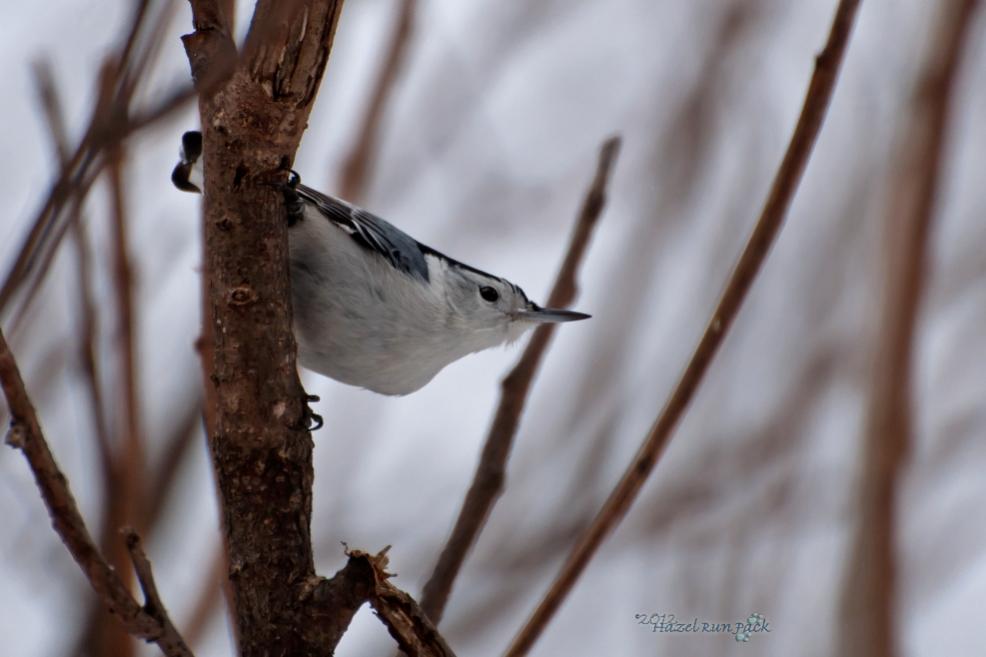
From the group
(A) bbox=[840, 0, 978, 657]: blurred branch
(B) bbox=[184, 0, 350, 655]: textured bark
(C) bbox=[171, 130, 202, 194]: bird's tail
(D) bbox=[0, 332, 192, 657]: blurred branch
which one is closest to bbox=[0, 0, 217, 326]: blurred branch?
(D) bbox=[0, 332, 192, 657]: blurred branch

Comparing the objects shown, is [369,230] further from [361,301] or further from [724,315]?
[724,315]

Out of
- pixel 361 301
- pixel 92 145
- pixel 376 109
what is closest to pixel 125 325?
pixel 361 301

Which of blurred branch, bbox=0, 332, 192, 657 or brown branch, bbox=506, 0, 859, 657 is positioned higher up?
brown branch, bbox=506, 0, 859, 657

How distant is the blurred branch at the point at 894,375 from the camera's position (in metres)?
1.25

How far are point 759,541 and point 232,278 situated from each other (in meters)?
1.50

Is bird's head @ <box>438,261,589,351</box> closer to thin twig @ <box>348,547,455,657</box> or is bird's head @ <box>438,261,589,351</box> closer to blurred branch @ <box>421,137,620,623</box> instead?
blurred branch @ <box>421,137,620,623</box>

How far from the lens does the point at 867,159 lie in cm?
266

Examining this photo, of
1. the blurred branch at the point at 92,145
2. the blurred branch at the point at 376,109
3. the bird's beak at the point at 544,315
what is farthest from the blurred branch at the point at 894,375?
the blurred branch at the point at 376,109

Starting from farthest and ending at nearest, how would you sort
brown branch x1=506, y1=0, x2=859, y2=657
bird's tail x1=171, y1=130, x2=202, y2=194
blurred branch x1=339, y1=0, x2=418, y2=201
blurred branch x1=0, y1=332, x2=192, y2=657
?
blurred branch x1=339, y1=0, x2=418, y2=201
bird's tail x1=171, y1=130, x2=202, y2=194
brown branch x1=506, y1=0, x2=859, y2=657
blurred branch x1=0, y1=332, x2=192, y2=657

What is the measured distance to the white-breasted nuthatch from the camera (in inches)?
90.6

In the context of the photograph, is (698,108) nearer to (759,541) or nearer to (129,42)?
(759,541)

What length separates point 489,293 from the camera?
2.82 m

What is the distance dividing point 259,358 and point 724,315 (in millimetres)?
696

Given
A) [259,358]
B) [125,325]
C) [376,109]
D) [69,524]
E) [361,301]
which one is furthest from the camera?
[376,109]
